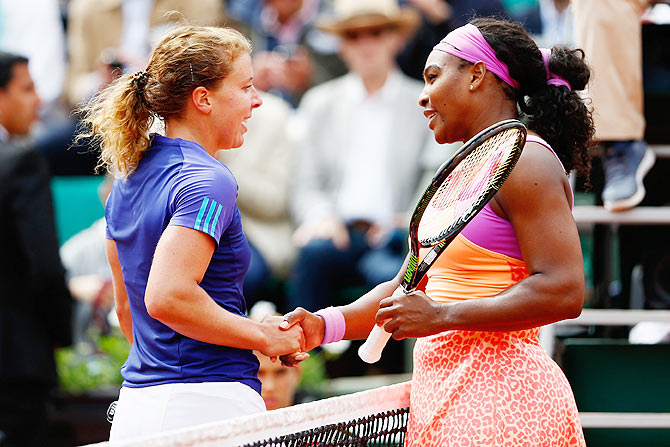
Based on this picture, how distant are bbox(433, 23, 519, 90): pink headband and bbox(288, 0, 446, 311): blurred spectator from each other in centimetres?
319

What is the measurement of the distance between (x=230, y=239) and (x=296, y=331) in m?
0.40

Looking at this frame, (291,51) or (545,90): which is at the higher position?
(545,90)

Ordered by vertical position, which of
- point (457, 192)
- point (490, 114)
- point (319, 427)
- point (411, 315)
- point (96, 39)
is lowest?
point (96, 39)

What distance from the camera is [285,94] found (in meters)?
7.34

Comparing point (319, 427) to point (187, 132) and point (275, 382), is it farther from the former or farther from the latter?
point (275, 382)

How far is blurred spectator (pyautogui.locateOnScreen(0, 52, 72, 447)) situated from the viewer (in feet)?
17.6

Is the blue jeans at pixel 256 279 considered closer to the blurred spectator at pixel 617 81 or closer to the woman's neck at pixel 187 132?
the blurred spectator at pixel 617 81

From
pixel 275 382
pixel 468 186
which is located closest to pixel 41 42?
pixel 275 382

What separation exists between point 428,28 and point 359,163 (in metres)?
1.19

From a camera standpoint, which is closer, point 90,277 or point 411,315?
point 411,315

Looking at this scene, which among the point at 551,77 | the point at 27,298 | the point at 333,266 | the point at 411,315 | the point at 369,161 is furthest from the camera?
the point at 369,161

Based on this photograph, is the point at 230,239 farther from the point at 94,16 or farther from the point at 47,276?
the point at 94,16

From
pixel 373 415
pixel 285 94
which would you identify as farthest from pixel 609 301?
pixel 285 94

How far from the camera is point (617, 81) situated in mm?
4043
